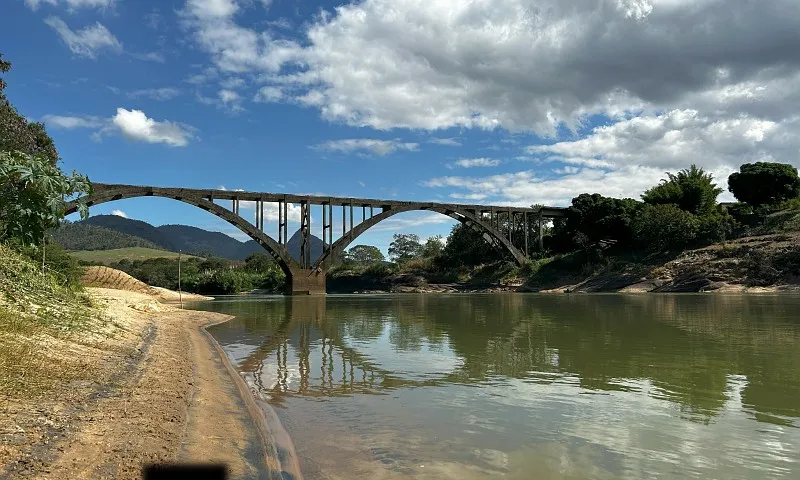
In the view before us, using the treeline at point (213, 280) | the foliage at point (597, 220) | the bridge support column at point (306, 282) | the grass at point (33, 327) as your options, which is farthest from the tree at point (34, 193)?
the treeline at point (213, 280)

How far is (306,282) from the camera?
216 feet

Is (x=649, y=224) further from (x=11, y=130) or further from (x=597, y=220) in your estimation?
(x=11, y=130)

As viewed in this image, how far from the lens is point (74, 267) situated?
28.6 meters

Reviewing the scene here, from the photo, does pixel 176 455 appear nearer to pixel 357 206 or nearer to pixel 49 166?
pixel 49 166

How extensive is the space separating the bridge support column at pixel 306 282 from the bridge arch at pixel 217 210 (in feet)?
1.89

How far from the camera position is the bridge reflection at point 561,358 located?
909cm

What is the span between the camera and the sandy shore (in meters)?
4.53

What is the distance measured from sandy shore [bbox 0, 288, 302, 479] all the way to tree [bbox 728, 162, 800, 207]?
259ft

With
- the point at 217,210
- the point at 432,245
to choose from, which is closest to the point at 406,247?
the point at 432,245

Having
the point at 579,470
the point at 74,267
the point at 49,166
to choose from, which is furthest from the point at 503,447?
the point at 74,267

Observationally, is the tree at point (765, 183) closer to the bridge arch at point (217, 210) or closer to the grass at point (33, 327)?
the bridge arch at point (217, 210)

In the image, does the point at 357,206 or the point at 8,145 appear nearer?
the point at 8,145

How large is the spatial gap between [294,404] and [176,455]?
11.5 ft

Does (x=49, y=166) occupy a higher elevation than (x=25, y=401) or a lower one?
higher
